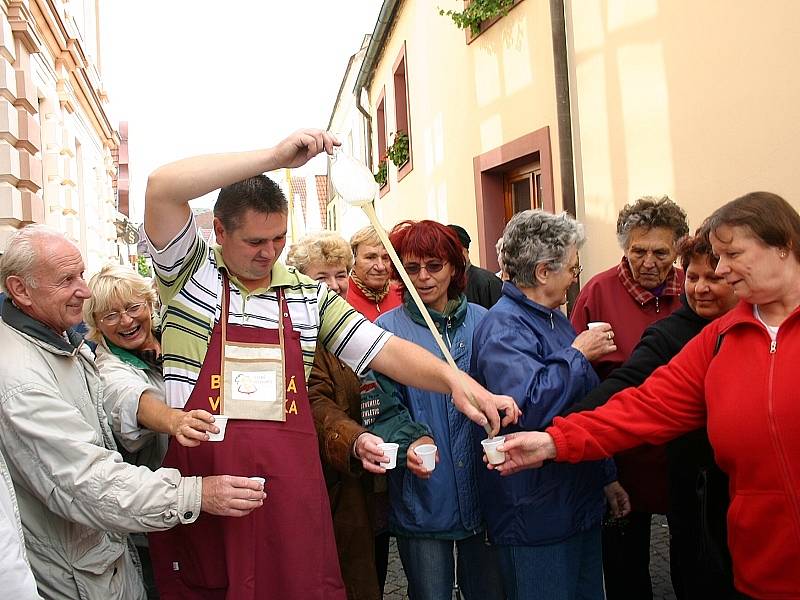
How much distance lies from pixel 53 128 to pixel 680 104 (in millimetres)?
7997

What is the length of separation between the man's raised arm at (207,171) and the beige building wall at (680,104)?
3164mm

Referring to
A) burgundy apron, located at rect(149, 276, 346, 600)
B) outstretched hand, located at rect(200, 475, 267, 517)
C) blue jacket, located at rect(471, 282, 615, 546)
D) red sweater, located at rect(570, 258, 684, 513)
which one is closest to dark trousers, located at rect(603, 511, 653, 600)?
red sweater, located at rect(570, 258, 684, 513)

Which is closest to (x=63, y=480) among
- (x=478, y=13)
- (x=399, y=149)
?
(x=478, y=13)

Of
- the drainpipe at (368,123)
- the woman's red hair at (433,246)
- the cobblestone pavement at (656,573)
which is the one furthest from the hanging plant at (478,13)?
the drainpipe at (368,123)

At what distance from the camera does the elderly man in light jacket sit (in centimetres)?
198

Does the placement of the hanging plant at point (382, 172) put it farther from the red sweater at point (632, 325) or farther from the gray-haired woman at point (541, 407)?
the gray-haired woman at point (541, 407)

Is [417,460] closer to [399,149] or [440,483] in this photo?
[440,483]

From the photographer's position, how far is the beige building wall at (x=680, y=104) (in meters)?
4.32

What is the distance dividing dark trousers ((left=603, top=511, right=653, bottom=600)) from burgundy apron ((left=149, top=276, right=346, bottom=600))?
5.02 feet

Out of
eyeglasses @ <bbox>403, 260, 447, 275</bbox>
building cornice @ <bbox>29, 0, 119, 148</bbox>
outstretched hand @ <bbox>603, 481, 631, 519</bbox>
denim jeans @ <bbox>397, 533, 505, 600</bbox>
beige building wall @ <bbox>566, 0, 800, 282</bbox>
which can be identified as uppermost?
building cornice @ <bbox>29, 0, 119, 148</bbox>

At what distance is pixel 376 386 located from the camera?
265cm

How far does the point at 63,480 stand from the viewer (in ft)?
6.48

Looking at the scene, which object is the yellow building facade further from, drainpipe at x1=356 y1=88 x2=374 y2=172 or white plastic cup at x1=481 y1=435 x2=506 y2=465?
drainpipe at x1=356 y1=88 x2=374 y2=172

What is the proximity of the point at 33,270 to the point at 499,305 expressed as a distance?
1.48 metres
